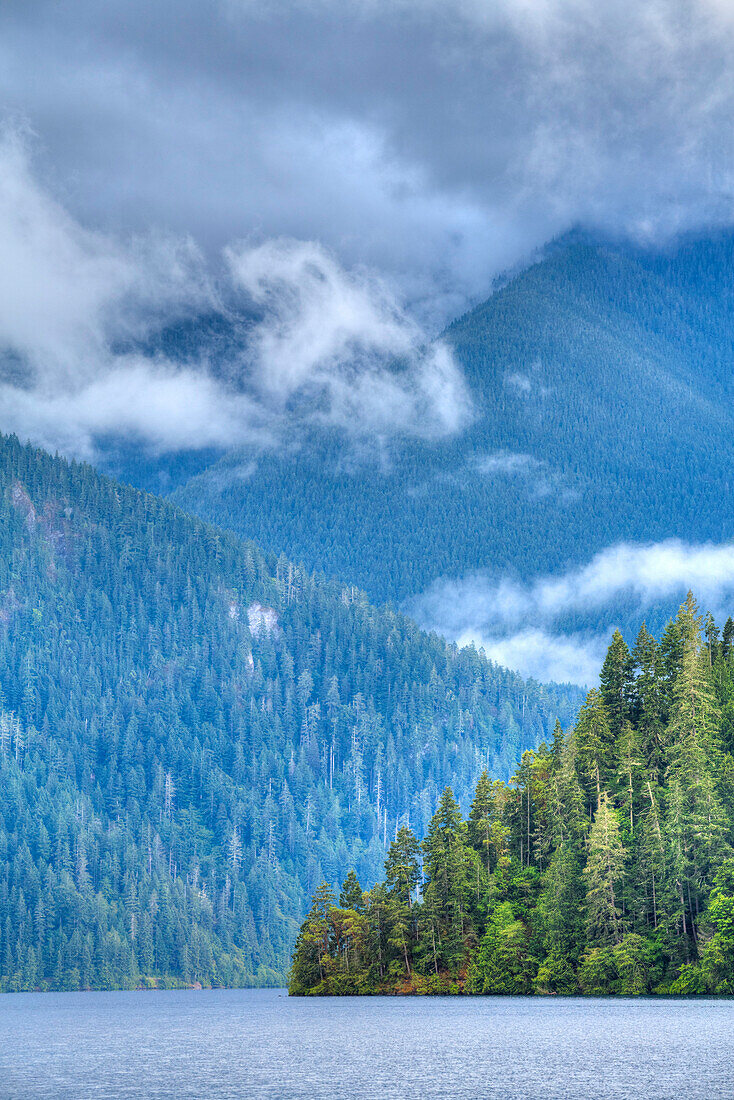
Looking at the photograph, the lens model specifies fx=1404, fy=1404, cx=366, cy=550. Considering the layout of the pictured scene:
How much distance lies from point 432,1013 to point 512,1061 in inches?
1856

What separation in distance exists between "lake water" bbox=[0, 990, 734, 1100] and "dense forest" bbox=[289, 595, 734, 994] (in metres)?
7.05

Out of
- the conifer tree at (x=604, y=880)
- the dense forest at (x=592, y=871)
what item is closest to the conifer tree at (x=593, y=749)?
the dense forest at (x=592, y=871)

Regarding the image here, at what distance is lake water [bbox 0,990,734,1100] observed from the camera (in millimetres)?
78000

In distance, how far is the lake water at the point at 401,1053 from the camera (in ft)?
256

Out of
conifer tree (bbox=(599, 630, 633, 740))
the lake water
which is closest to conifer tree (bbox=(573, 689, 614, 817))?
conifer tree (bbox=(599, 630, 633, 740))

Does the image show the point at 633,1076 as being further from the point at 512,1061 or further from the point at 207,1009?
the point at 207,1009

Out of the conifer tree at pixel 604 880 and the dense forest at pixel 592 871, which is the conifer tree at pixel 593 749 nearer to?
the dense forest at pixel 592 871

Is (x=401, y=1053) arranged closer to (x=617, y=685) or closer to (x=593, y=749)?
(x=593, y=749)

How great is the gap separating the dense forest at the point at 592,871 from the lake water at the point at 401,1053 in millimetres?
7048

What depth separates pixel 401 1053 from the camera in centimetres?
9812

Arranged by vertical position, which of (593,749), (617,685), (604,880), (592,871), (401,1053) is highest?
(617,685)

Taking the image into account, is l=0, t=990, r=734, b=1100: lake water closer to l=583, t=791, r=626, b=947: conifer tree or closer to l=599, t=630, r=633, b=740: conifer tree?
l=583, t=791, r=626, b=947: conifer tree

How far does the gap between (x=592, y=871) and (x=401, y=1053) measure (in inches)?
2233

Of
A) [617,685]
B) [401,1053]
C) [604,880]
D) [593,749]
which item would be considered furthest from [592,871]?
[401,1053]
